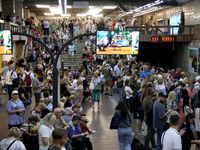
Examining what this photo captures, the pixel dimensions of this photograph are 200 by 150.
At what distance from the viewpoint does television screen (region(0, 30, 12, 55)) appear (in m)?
11.3

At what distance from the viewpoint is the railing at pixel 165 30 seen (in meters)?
27.1

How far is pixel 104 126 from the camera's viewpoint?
1318 cm

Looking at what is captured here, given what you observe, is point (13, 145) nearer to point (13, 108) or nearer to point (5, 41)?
point (13, 108)

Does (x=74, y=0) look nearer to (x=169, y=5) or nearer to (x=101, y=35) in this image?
(x=169, y=5)

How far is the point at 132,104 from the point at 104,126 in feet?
4.49

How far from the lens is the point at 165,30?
2819 cm

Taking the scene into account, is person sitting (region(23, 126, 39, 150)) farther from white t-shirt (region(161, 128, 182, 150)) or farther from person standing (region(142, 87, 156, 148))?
person standing (region(142, 87, 156, 148))

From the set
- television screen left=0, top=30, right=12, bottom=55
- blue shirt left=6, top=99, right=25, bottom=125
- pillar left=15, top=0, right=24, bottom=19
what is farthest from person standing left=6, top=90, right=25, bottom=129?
pillar left=15, top=0, right=24, bottom=19

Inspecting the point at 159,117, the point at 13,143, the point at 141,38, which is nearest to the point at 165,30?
the point at 141,38

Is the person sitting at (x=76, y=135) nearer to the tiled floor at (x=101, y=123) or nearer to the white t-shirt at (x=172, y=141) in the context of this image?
the tiled floor at (x=101, y=123)

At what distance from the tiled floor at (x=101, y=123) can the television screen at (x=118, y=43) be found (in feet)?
9.16

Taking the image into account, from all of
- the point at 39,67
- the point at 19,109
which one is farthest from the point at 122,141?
the point at 39,67

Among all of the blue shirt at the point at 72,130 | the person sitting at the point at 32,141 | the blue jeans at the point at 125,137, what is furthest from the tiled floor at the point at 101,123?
the person sitting at the point at 32,141

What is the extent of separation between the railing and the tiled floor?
33.7 ft
